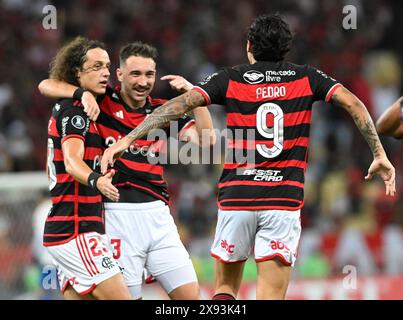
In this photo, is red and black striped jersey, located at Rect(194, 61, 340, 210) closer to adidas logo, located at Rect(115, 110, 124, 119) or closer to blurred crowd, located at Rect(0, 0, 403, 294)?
adidas logo, located at Rect(115, 110, 124, 119)

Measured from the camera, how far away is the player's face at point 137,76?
6.50 m

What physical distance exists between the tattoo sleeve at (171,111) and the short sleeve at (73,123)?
449mm

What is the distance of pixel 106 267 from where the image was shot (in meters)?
5.96

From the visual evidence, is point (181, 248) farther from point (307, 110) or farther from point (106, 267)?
point (307, 110)

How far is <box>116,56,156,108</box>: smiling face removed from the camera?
21.3 ft

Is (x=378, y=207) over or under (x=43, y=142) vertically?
under

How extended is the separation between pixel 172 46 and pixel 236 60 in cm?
117

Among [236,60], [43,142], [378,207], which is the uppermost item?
[236,60]

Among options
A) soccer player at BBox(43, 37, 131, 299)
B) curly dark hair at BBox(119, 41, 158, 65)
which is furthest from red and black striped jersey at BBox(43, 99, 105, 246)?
curly dark hair at BBox(119, 41, 158, 65)

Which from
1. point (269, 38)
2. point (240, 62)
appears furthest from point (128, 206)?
point (240, 62)

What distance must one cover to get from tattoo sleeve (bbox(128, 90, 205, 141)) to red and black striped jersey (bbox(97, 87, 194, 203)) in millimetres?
683

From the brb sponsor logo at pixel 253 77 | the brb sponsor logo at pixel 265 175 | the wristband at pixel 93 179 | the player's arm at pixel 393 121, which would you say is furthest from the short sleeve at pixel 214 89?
the player's arm at pixel 393 121
